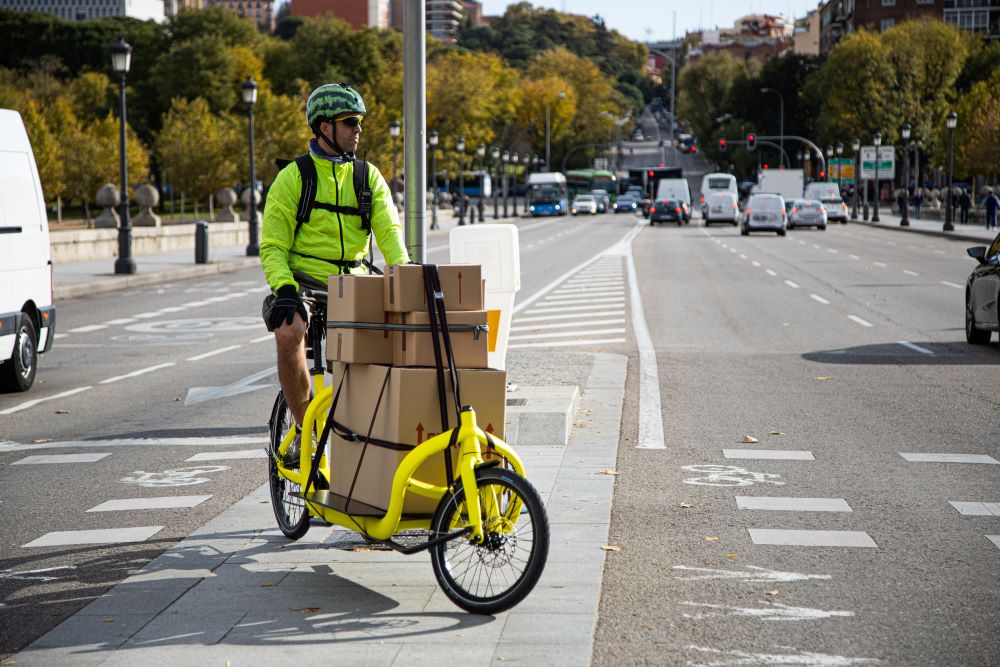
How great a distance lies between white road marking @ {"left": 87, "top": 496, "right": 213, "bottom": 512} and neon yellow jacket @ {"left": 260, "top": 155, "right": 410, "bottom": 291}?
1980 mm

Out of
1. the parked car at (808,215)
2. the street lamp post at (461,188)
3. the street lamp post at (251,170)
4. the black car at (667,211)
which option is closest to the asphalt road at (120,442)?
the street lamp post at (251,170)

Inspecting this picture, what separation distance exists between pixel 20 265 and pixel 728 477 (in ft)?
23.5

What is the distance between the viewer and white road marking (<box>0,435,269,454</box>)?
31.2ft

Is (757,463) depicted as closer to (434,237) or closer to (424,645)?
(424,645)

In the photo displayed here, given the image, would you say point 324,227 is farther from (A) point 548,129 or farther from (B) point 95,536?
(A) point 548,129

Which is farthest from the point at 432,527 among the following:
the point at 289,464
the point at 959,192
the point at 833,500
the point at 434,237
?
the point at 959,192

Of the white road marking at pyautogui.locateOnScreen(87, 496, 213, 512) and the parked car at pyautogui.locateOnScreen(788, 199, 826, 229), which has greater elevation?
the parked car at pyautogui.locateOnScreen(788, 199, 826, 229)

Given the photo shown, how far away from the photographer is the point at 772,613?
5266 mm

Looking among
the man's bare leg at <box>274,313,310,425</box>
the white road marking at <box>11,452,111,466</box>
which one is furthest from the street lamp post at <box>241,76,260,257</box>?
the man's bare leg at <box>274,313,310,425</box>

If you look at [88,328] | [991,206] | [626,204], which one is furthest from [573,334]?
[626,204]

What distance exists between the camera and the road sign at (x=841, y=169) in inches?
4141

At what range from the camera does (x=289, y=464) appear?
623 centimetres

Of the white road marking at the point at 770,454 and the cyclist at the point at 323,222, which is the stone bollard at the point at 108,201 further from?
the cyclist at the point at 323,222

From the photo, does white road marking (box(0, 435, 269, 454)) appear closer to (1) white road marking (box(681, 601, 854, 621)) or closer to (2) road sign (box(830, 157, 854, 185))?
(1) white road marking (box(681, 601, 854, 621))
